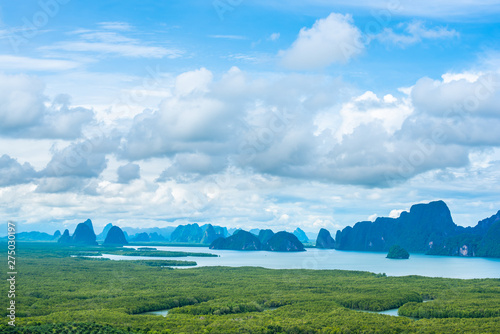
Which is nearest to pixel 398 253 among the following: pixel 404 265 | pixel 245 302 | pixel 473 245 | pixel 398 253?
pixel 398 253

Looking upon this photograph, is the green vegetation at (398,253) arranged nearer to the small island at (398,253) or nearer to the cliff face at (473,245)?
the small island at (398,253)

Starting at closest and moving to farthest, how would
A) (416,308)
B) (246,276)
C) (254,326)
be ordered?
1. (254,326)
2. (416,308)
3. (246,276)

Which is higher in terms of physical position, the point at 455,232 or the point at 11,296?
the point at 455,232

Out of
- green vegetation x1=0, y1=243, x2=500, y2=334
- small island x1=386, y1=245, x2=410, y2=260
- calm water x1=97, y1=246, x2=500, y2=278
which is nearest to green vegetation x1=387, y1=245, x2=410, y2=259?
small island x1=386, y1=245, x2=410, y2=260

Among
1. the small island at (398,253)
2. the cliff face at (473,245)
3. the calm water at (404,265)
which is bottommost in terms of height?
the calm water at (404,265)

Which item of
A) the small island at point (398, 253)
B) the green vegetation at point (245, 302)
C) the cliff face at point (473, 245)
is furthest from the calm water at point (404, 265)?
the green vegetation at point (245, 302)

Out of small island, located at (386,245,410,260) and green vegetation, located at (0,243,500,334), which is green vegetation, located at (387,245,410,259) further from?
green vegetation, located at (0,243,500,334)

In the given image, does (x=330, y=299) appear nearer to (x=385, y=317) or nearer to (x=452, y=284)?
(x=385, y=317)

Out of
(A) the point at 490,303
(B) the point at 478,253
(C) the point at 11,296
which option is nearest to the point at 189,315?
(C) the point at 11,296
